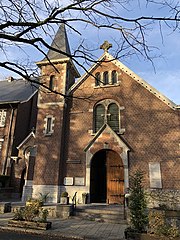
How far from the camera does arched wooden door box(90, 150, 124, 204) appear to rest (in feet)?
44.3

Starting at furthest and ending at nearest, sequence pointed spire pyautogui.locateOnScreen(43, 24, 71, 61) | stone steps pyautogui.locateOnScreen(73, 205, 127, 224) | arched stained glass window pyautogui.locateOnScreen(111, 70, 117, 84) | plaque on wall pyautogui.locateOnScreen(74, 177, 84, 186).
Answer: pointed spire pyautogui.locateOnScreen(43, 24, 71, 61), arched stained glass window pyautogui.locateOnScreen(111, 70, 117, 84), plaque on wall pyautogui.locateOnScreen(74, 177, 84, 186), stone steps pyautogui.locateOnScreen(73, 205, 127, 224)

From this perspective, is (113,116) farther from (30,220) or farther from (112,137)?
(30,220)

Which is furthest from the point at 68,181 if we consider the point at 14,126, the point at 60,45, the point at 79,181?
the point at 60,45

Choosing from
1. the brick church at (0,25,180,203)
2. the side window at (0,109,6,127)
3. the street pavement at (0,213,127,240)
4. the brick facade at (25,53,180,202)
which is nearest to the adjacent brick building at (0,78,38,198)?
the side window at (0,109,6,127)

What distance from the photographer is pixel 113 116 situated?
15070mm

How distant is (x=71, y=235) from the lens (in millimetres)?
7199

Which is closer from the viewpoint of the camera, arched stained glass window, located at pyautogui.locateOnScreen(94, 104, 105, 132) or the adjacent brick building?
arched stained glass window, located at pyautogui.locateOnScreen(94, 104, 105, 132)

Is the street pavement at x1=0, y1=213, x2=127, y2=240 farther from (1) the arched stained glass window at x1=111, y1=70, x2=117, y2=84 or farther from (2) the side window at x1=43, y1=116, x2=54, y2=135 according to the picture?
(1) the arched stained glass window at x1=111, y1=70, x2=117, y2=84

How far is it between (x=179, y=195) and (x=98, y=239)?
23.7ft

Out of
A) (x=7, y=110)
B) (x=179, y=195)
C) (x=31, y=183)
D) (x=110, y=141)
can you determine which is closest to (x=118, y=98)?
(x=110, y=141)

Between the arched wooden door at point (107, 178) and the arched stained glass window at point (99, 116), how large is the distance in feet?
6.35

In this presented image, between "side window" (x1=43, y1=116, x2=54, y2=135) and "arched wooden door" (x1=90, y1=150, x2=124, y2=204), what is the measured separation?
3.90m

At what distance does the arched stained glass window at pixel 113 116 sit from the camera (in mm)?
14760

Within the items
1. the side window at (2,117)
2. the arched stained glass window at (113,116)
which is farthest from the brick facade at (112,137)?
the side window at (2,117)
